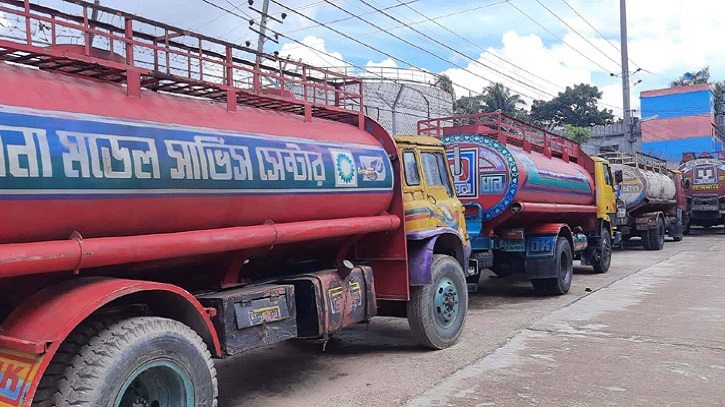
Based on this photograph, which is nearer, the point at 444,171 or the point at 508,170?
the point at 444,171

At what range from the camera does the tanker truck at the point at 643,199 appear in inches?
769

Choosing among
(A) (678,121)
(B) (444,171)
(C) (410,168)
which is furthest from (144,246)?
(A) (678,121)

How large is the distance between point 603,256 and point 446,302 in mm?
8691

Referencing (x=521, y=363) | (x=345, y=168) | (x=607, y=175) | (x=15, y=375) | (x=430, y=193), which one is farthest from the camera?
(x=607, y=175)

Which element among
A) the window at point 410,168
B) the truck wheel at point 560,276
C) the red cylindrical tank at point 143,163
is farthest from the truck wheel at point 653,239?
the red cylindrical tank at point 143,163

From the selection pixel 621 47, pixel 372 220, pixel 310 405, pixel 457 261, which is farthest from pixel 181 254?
pixel 621 47

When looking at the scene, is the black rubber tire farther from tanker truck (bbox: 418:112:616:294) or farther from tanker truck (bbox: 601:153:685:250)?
tanker truck (bbox: 601:153:685:250)

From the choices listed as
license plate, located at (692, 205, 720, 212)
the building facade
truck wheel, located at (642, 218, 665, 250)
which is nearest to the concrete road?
truck wheel, located at (642, 218, 665, 250)

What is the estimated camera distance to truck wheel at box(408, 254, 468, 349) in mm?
6621

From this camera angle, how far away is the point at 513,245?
34.4 feet

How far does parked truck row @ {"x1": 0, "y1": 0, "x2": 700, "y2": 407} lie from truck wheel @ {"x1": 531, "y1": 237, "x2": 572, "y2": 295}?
382 cm

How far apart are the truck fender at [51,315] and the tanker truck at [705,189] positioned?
28238 millimetres

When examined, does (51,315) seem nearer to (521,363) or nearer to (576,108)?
(521,363)

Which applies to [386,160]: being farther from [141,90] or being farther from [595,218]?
[595,218]
